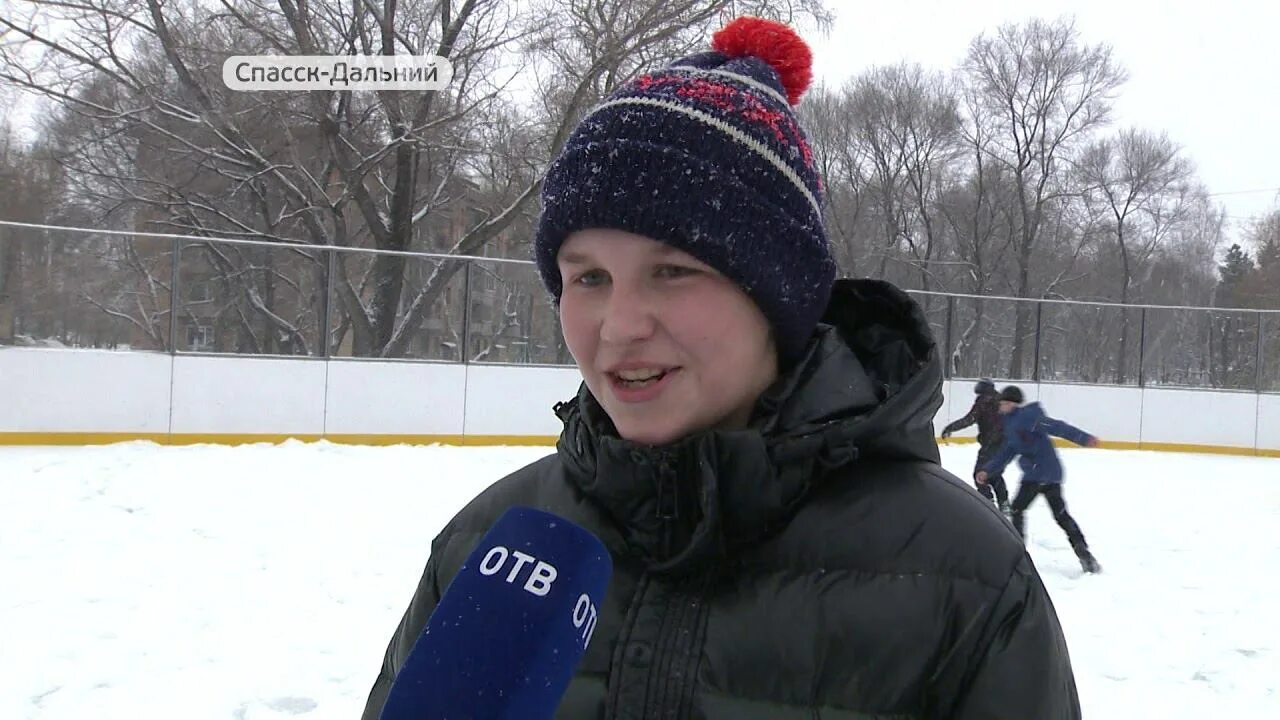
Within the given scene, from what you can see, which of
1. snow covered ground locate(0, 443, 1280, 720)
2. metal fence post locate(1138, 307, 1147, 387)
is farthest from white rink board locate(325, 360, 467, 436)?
metal fence post locate(1138, 307, 1147, 387)

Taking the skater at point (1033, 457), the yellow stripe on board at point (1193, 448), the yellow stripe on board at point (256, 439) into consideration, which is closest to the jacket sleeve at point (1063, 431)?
the skater at point (1033, 457)

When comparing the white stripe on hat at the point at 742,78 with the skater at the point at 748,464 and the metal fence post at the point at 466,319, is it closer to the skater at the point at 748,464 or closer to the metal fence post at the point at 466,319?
the skater at the point at 748,464

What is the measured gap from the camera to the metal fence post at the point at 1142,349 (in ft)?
52.9

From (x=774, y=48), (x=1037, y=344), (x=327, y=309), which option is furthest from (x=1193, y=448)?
(x=774, y=48)

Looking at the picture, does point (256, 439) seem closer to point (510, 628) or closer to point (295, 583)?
point (295, 583)

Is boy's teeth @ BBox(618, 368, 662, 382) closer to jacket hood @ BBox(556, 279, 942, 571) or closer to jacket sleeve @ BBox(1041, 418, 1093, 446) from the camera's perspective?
jacket hood @ BBox(556, 279, 942, 571)

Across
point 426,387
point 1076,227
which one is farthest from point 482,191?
point 1076,227

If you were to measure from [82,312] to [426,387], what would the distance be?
148 inches

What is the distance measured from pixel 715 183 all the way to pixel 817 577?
49 centimetres

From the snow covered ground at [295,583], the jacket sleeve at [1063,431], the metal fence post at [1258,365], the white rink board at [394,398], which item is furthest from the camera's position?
the metal fence post at [1258,365]

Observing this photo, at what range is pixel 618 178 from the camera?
1249 mm

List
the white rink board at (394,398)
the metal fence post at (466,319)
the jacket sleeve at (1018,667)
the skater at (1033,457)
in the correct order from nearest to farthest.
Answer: the jacket sleeve at (1018,667)
the skater at (1033,457)
the white rink board at (394,398)
the metal fence post at (466,319)

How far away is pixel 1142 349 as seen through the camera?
16109mm

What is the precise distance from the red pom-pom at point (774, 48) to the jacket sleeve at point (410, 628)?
0.83 meters
